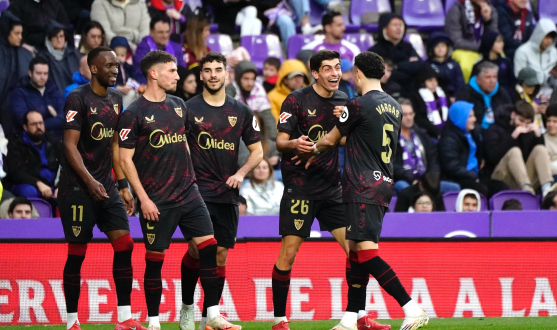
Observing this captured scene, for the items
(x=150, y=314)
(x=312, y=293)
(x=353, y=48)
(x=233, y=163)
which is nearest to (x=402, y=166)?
(x=353, y=48)

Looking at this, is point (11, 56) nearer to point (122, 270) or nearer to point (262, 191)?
point (262, 191)

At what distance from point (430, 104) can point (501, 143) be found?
1342 millimetres

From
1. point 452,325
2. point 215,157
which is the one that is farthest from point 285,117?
point 452,325

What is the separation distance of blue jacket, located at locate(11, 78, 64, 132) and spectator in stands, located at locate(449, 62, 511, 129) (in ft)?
20.3

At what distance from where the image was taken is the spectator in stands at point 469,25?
14734mm

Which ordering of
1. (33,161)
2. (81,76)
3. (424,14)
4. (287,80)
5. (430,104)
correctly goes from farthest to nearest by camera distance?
(424,14) < (430,104) < (287,80) < (81,76) < (33,161)

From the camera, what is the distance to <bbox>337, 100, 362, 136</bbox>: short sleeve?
6.86 meters

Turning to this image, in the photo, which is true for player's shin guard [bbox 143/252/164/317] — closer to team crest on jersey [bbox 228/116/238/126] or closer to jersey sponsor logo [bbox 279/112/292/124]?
team crest on jersey [bbox 228/116/238/126]

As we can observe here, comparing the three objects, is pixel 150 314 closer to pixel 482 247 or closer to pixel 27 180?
pixel 482 247

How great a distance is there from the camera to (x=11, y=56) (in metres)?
12.4

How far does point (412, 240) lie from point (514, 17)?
8.07m

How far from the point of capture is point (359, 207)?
684 centimetres

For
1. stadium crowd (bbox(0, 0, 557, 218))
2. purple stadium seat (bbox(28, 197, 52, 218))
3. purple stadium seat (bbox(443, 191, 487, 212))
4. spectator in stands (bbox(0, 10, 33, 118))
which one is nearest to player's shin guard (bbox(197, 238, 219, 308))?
stadium crowd (bbox(0, 0, 557, 218))

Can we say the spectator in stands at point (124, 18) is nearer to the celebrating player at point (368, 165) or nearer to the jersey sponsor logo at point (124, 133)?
the jersey sponsor logo at point (124, 133)
